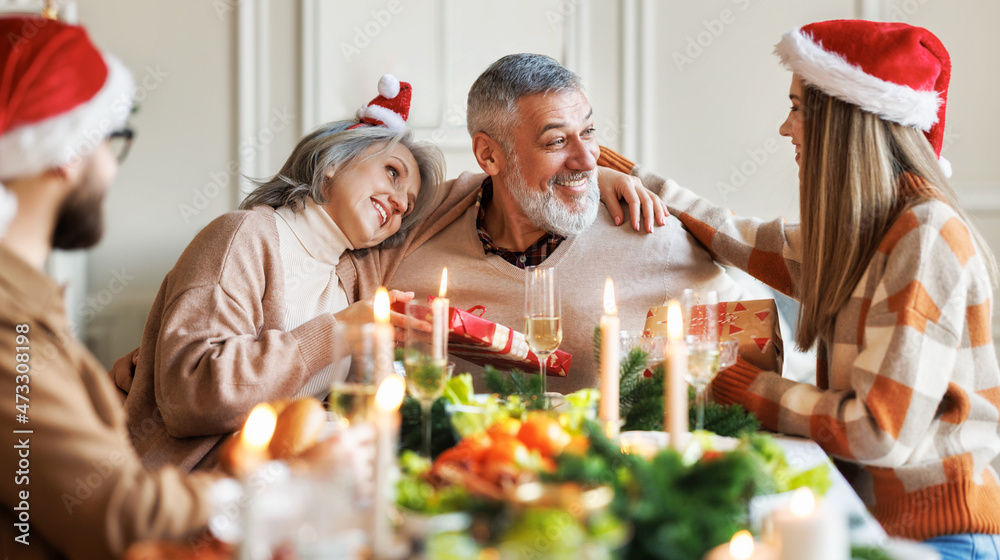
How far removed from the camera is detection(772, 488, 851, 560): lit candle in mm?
797

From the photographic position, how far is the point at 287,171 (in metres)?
2.65

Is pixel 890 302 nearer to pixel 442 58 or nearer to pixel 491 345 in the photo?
pixel 491 345

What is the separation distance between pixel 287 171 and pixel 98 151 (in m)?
1.48

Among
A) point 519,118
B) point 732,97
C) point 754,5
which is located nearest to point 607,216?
point 519,118

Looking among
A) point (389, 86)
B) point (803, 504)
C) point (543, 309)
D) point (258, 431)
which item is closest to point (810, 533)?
point (803, 504)

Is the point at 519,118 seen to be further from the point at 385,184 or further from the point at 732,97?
the point at 732,97

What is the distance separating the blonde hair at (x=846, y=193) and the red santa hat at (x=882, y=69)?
0.12 feet

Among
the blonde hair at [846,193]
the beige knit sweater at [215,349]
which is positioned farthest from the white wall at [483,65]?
the blonde hair at [846,193]

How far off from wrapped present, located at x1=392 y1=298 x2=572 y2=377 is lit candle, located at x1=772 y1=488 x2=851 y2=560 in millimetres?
1219

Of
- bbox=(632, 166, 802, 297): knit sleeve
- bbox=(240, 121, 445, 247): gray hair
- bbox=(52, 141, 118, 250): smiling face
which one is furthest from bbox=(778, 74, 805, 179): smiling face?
bbox=(52, 141, 118, 250): smiling face

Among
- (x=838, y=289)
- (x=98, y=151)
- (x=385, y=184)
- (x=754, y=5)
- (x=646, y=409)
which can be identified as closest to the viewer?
(x=98, y=151)

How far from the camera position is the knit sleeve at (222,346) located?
80.0 inches

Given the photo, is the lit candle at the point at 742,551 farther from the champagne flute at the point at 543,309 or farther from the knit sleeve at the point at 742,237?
the knit sleeve at the point at 742,237

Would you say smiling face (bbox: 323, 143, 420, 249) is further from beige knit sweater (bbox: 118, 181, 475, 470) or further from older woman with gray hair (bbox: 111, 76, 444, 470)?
beige knit sweater (bbox: 118, 181, 475, 470)
